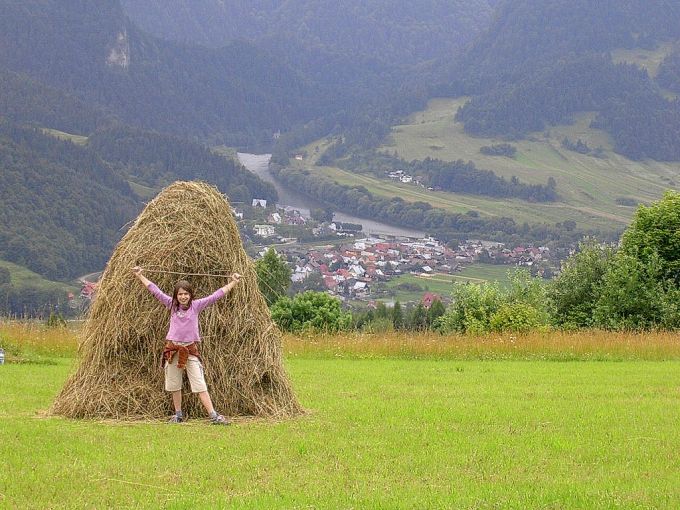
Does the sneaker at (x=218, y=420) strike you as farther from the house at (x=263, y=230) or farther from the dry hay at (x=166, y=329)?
the house at (x=263, y=230)

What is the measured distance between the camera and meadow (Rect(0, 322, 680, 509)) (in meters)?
9.20

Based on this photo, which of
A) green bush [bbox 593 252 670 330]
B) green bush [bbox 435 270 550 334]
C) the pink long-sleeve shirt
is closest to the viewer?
the pink long-sleeve shirt

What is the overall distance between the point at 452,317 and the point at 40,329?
17.3 m

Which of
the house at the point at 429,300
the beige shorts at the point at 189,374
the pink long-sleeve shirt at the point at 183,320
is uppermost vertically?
the house at the point at 429,300

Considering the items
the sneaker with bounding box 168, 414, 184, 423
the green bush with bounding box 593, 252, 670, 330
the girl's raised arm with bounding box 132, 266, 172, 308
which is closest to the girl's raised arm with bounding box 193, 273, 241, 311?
the girl's raised arm with bounding box 132, 266, 172, 308

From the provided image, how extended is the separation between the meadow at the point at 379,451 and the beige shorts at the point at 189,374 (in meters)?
0.52

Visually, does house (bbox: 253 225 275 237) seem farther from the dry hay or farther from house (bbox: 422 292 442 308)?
the dry hay

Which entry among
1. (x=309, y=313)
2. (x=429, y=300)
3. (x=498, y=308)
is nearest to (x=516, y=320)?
(x=498, y=308)

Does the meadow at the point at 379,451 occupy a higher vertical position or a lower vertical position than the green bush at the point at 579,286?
lower

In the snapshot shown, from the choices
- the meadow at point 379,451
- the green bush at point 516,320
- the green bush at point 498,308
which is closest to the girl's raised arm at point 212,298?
the meadow at point 379,451

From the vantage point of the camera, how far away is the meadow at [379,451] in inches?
362

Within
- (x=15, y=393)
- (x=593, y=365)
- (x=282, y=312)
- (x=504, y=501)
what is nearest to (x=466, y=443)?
(x=504, y=501)

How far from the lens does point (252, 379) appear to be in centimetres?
1394

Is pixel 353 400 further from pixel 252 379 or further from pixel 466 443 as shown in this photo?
pixel 466 443
